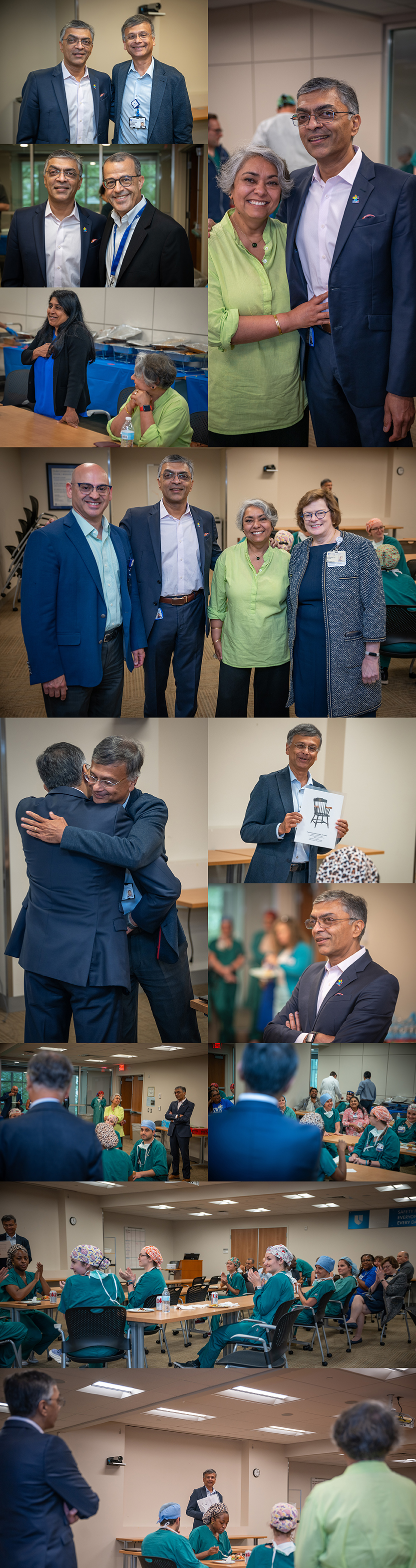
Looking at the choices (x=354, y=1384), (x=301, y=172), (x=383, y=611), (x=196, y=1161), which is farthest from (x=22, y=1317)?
(x=301, y=172)

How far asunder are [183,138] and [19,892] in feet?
10.0

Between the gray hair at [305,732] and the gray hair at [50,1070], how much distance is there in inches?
62.1

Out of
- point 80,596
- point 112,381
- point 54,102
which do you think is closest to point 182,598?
point 80,596

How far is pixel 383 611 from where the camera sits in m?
4.92

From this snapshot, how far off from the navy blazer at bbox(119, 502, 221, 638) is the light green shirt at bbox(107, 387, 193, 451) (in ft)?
0.81

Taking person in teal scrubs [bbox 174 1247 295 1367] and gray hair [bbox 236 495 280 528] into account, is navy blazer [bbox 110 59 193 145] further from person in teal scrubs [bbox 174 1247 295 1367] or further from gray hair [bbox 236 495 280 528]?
person in teal scrubs [bbox 174 1247 295 1367]

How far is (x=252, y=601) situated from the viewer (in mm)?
4895

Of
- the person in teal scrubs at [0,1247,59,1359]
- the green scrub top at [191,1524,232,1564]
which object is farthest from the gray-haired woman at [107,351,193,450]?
the green scrub top at [191,1524,232,1564]

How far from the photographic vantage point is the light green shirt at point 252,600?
4895mm

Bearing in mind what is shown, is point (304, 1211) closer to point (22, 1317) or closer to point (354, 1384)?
point (354, 1384)

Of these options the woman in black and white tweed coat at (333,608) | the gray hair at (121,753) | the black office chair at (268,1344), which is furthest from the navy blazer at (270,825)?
the black office chair at (268,1344)

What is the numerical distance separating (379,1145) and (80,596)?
2603 millimetres

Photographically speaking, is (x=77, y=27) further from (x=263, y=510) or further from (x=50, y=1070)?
(x=50, y=1070)

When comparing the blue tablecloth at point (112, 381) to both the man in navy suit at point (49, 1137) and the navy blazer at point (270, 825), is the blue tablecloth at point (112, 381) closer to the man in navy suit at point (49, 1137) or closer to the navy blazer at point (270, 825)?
the navy blazer at point (270, 825)
